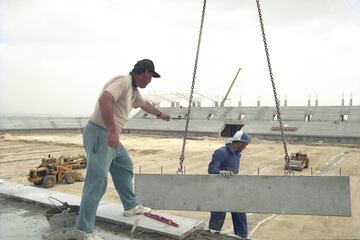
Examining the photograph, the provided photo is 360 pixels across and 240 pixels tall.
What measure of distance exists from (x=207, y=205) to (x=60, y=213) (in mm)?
1667

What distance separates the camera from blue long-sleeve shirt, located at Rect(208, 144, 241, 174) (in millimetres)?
4594

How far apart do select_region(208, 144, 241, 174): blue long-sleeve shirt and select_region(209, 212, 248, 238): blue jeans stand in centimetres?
59

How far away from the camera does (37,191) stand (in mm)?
5078

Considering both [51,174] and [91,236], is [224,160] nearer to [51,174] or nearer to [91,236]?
[91,236]

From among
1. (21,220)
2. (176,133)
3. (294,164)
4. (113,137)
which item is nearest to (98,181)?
(113,137)

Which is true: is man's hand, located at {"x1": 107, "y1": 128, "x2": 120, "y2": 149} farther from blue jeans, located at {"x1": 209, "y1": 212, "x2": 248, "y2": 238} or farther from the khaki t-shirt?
blue jeans, located at {"x1": 209, "y1": 212, "x2": 248, "y2": 238}

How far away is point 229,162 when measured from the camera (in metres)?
4.68

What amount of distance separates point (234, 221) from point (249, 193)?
854mm

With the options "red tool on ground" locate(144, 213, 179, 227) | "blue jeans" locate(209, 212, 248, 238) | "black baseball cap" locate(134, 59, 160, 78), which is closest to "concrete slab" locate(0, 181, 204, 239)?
"red tool on ground" locate(144, 213, 179, 227)

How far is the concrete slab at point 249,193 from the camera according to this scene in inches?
154

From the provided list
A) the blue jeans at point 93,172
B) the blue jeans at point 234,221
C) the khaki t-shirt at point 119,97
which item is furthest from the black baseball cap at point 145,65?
the blue jeans at point 234,221

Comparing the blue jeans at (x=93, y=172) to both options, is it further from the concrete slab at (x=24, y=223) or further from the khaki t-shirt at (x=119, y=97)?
the concrete slab at (x=24, y=223)

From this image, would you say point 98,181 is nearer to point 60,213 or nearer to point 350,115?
point 60,213

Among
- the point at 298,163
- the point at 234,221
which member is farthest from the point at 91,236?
the point at 298,163
